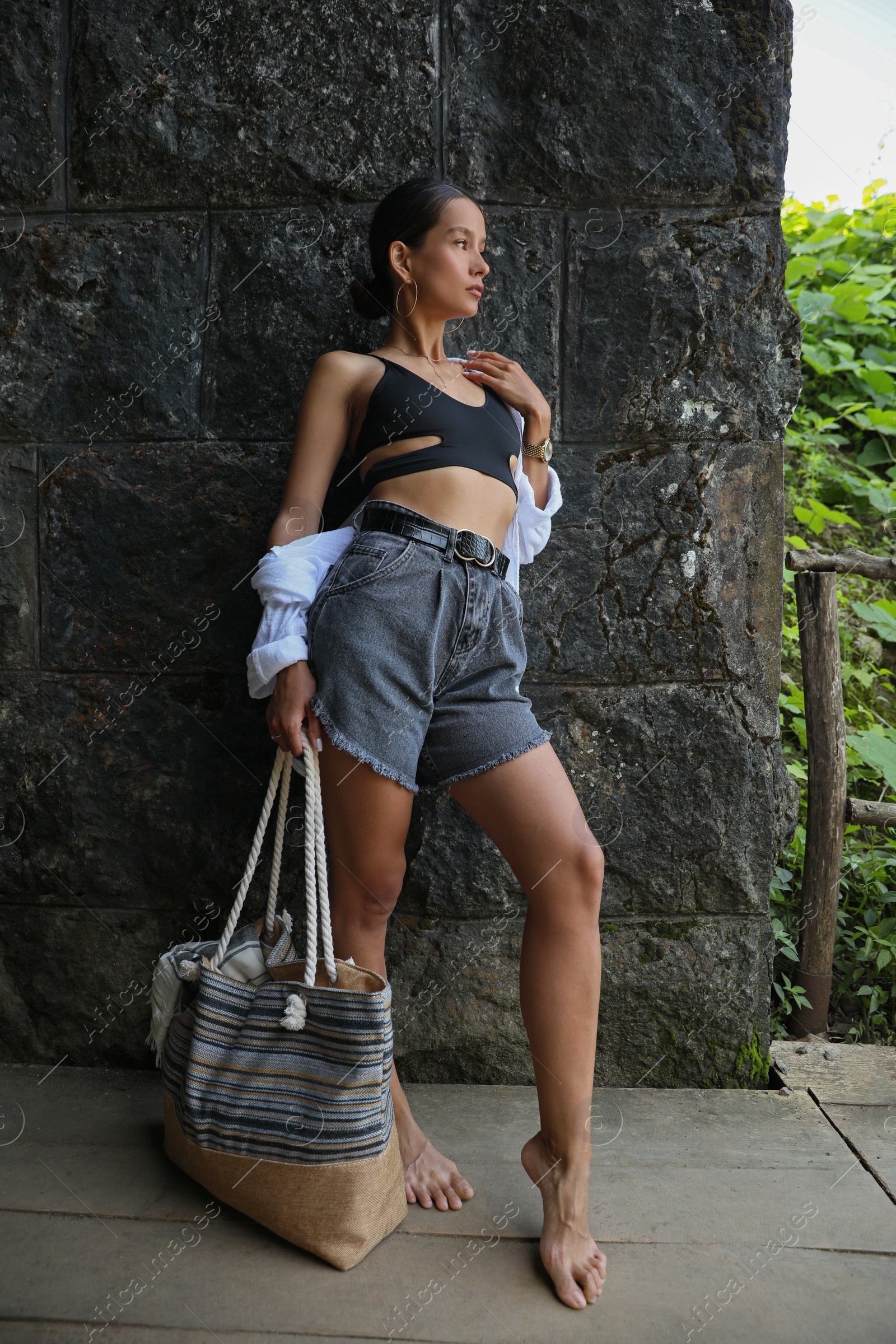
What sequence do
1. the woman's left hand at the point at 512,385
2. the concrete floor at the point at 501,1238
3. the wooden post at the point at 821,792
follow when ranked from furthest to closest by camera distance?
the wooden post at the point at 821,792, the woman's left hand at the point at 512,385, the concrete floor at the point at 501,1238

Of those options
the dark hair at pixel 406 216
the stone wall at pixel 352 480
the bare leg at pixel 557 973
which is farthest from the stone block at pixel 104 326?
the bare leg at pixel 557 973

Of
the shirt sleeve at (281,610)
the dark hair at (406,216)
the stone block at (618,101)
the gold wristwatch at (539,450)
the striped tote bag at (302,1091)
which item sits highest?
the stone block at (618,101)

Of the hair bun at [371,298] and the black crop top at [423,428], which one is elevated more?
the hair bun at [371,298]

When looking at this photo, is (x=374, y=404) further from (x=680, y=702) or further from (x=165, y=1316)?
(x=165, y=1316)

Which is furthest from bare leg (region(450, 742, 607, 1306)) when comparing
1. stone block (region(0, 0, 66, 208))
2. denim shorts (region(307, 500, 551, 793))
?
stone block (region(0, 0, 66, 208))

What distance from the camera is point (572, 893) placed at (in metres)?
1.82

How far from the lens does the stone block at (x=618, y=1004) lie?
2408mm

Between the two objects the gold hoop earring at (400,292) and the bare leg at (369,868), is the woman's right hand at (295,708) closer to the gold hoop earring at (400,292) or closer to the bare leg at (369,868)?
the bare leg at (369,868)

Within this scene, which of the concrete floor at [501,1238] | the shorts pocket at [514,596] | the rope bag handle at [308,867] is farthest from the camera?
the shorts pocket at [514,596]

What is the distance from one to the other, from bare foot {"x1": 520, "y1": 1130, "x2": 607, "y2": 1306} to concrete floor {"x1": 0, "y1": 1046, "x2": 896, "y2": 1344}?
4cm

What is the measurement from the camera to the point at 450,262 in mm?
2016

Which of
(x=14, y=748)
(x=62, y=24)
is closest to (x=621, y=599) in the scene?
(x=14, y=748)

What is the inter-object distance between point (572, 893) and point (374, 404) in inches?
44.0

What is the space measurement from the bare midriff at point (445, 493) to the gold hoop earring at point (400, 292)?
0.35 m
